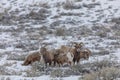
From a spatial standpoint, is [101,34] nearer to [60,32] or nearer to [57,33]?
[60,32]

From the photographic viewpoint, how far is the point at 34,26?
1975 centimetres

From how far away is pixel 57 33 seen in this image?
17.6m

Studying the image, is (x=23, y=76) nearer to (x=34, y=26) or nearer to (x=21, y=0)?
(x=34, y=26)

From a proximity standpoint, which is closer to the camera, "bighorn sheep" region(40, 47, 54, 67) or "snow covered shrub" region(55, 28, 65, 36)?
"bighorn sheep" region(40, 47, 54, 67)

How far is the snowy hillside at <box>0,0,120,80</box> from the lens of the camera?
394 inches

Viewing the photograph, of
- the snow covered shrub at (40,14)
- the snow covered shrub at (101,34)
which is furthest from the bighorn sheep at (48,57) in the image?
Answer: the snow covered shrub at (40,14)

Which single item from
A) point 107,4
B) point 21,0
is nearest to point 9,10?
point 21,0

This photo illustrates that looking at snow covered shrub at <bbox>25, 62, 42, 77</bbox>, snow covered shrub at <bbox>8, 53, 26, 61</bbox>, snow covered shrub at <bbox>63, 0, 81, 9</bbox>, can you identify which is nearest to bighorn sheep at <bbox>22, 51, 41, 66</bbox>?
snow covered shrub at <bbox>25, 62, 42, 77</bbox>

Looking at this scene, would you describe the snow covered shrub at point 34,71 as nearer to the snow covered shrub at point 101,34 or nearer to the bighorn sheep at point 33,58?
the bighorn sheep at point 33,58

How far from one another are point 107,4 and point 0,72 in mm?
12879

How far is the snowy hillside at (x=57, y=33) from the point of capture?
1001 cm

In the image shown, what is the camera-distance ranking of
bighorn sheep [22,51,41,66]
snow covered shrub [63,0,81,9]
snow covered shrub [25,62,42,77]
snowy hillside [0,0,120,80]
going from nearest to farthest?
1. snow covered shrub [25,62,42,77]
2. snowy hillside [0,0,120,80]
3. bighorn sheep [22,51,41,66]
4. snow covered shrub [63,0,81,9]

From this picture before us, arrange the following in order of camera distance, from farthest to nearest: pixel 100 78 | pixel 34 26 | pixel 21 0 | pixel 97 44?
pixel 21 0 < pixel 34 26 < pixel 97 44 < pixel 100 78

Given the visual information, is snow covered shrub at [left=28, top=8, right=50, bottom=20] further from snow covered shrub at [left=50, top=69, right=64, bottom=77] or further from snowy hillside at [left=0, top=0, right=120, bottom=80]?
snow covered shrub at [left=50, top=69, right=64, bottom=77]
